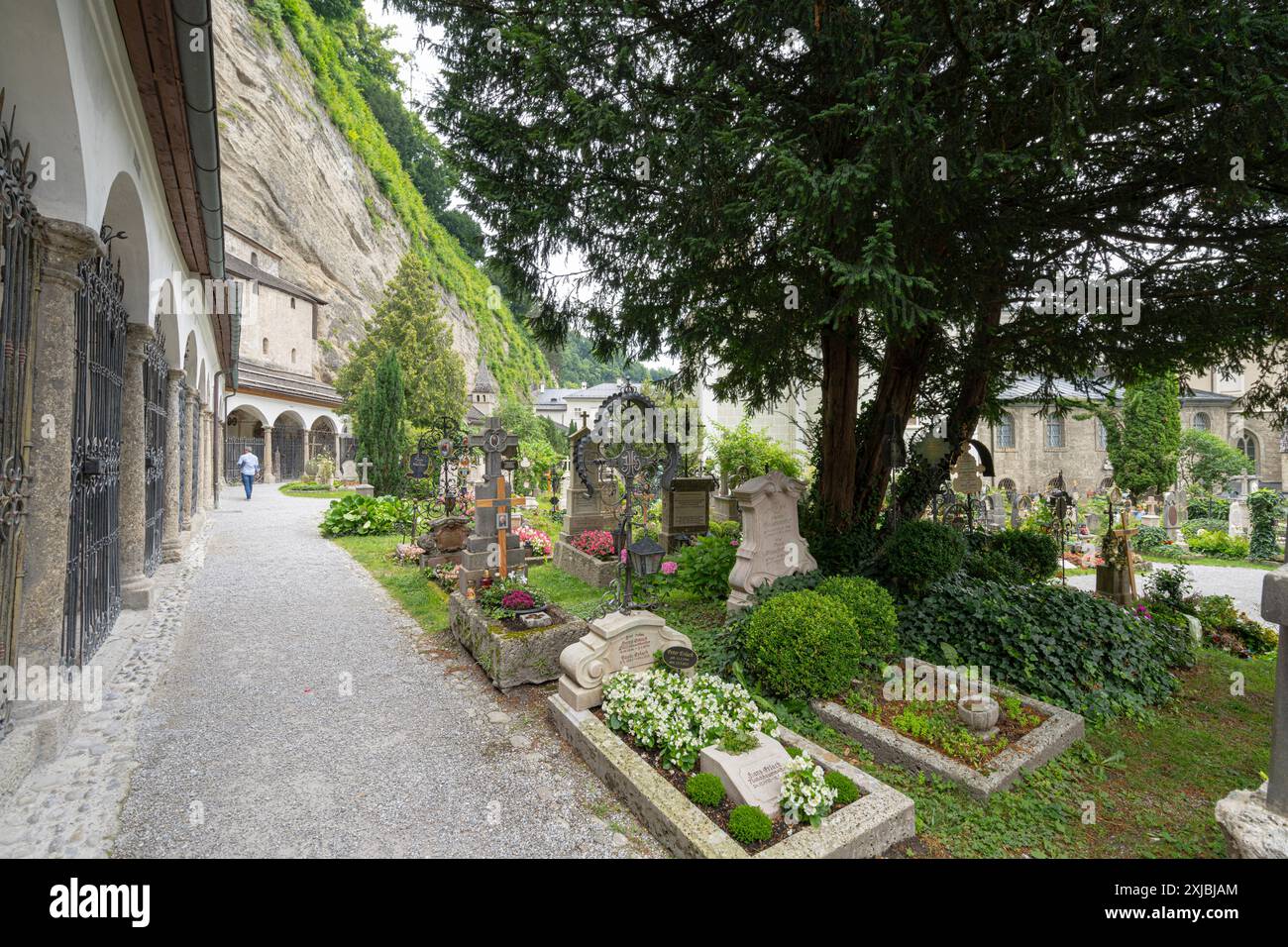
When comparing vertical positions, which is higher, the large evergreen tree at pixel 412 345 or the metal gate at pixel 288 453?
the large evergreen tree at pixel 412 345

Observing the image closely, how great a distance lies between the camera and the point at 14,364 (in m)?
3.34

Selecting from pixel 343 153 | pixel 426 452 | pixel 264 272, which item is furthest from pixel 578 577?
pixel 343 153

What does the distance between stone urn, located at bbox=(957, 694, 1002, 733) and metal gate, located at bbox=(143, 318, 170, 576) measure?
8714 millimetres

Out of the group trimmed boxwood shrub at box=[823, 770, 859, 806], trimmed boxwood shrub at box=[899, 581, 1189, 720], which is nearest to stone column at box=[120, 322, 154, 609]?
trimmed boxwood shrub at box=[823, 770, 859, 806]

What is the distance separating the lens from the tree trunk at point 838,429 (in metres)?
7.59

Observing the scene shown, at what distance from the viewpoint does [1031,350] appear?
6.57 metres

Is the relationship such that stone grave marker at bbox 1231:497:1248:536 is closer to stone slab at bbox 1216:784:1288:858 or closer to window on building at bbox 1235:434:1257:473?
window on building at bbox 1235:434:1257:473

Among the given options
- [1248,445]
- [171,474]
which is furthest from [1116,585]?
[1248,445]

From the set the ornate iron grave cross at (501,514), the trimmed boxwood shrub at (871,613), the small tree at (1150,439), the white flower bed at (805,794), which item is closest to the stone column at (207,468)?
the ornate iron grave cross at (501,514)

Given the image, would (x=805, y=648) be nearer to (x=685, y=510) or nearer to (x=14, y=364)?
(x=14, y=364)

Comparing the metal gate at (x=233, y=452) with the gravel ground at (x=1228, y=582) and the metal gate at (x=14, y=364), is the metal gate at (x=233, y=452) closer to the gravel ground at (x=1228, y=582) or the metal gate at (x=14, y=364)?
the metal gate at (x=14, y=364)

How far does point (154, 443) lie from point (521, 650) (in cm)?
650

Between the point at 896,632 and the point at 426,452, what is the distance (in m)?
10.8

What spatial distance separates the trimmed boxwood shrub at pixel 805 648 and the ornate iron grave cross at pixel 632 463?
→ 45.6 inches
